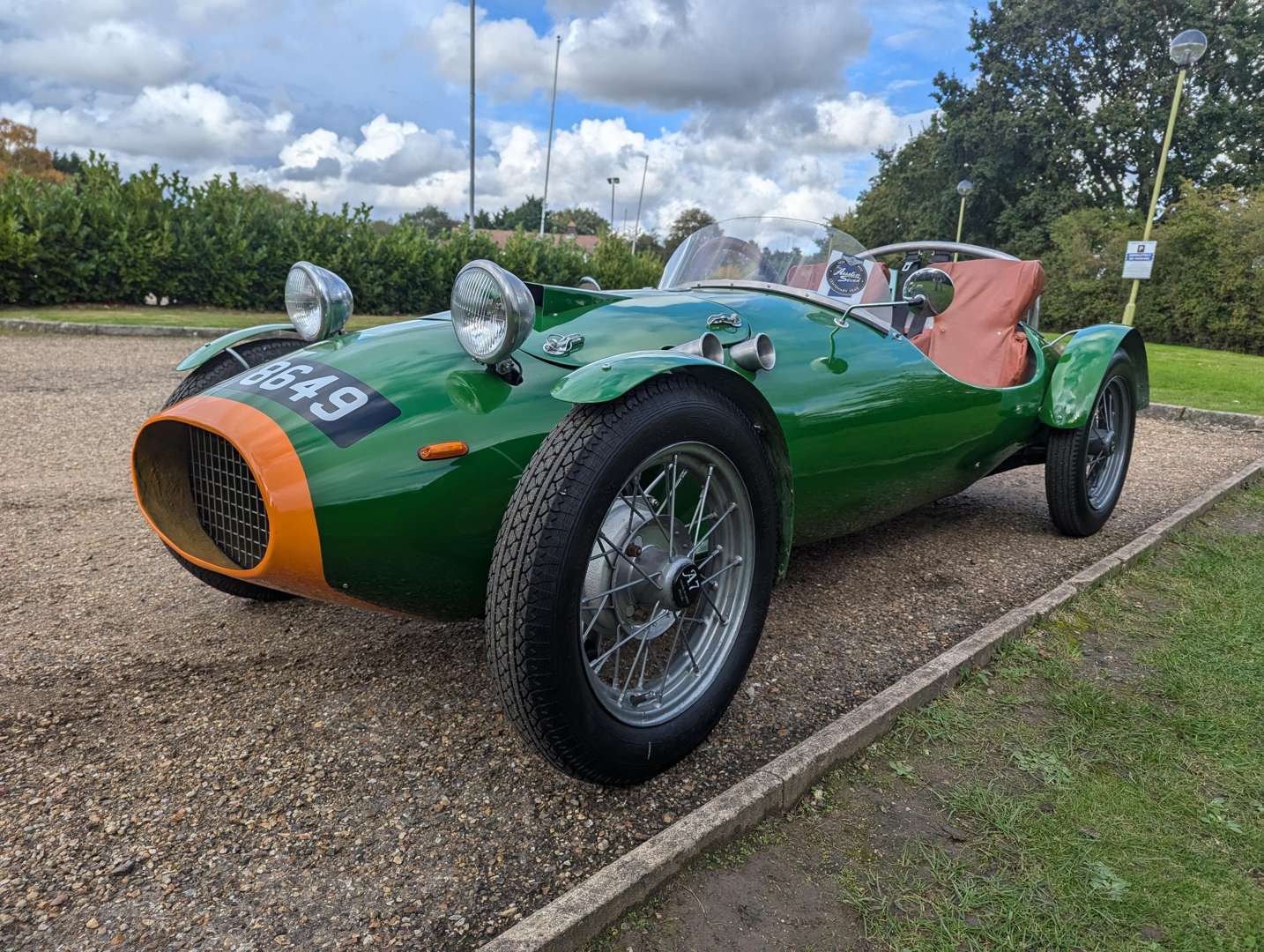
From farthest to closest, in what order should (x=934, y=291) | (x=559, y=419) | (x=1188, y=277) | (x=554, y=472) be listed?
(x=1188, y=277)
(x=934, y=291)
(x=559, y=419)
(x=554, y=472)

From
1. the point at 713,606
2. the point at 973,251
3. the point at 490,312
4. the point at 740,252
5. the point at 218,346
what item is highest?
the point at 973,251

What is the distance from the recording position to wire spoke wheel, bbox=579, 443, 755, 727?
2.07 metres

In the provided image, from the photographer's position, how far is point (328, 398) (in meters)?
2.10

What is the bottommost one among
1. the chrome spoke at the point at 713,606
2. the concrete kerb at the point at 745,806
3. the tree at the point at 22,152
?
the concrete kerb at the point at 745,806

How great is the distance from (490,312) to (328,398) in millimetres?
473

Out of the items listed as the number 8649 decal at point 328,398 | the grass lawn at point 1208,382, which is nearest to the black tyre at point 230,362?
the number 8649 decal at point 328,398

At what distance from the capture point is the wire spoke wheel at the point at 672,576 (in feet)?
6.79

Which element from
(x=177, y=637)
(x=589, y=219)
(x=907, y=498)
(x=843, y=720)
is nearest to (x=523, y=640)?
(x=843, y=720)

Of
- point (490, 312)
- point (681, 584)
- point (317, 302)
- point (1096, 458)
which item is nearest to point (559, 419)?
point (490, 312)

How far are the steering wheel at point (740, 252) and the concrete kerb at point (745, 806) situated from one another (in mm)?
1644

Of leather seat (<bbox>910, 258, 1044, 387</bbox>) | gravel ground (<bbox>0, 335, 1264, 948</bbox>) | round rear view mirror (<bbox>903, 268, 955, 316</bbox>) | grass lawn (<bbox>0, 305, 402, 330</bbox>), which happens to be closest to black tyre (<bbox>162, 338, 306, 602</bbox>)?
gravel ground (<bbox>0, 335, 1264, 948</bbox>)

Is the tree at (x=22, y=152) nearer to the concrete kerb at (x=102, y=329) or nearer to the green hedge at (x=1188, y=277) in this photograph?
the concrete kerb at (x=102, y=329)

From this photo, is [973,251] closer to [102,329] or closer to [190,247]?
[102,329]

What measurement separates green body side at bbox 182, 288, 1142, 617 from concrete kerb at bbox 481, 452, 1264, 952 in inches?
21.0
